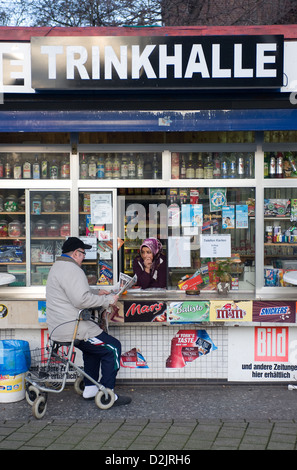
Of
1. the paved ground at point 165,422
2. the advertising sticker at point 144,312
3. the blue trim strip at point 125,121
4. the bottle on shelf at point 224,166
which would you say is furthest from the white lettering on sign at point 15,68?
the paved ground at point 165,422

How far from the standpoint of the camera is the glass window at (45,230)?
7.34m

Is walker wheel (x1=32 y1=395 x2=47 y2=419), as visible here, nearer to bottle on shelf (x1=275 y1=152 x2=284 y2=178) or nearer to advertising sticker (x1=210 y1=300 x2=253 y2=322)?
advertising sticker (x1=210 y1=300 x2=253 y2=322)

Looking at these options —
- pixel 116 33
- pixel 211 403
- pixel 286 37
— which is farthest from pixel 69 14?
pixel 211 403

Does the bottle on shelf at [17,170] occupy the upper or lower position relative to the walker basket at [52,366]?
upper

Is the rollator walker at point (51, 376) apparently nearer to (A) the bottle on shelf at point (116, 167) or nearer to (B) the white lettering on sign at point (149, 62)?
(A) the bottle on shelf at point (116, 167)

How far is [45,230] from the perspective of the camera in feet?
24.3

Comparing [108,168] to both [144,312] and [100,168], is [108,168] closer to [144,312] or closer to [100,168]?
[100,168]

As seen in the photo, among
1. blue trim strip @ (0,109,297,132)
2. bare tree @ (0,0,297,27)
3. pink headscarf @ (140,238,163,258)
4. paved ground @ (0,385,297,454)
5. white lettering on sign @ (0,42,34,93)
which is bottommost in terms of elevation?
paved ground @ (0,385,297,454)

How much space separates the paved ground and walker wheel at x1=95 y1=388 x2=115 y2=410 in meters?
0.07

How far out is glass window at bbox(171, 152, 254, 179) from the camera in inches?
285

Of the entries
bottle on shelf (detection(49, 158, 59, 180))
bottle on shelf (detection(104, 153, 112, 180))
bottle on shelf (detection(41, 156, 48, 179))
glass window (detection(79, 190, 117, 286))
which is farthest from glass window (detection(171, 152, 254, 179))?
bottle on shelf (detection(41, 156, 48, 179))

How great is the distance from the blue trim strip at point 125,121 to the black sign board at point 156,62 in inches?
13.8

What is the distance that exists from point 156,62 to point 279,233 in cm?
261

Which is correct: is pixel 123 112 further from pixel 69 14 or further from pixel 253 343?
pixel 69 14
